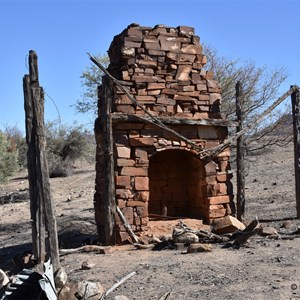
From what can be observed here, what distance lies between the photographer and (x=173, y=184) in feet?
37.3

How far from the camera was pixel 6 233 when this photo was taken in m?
13.9

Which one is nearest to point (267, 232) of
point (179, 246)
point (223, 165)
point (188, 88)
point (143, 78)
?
point (179, 246)

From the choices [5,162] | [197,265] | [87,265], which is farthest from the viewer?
[5,162]

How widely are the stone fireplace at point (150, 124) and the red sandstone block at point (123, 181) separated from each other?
0.06 feet

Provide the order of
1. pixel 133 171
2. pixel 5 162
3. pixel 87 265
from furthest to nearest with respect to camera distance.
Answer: pixel 5 162
pixel 133 171
pixel 87 265

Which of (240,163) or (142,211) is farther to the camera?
(240,163)

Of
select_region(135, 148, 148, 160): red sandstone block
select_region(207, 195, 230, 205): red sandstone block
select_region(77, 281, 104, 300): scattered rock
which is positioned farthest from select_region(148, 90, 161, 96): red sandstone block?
select_region(77, 281, 104, 300): scattered rock

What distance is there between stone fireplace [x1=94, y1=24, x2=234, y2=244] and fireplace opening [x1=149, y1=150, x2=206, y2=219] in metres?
0.25

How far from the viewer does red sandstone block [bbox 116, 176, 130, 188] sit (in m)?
9.42

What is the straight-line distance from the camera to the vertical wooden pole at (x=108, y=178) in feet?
30.0

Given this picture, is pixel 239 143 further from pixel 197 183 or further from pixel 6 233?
pixel 6 233

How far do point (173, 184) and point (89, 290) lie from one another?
5376 millimetres

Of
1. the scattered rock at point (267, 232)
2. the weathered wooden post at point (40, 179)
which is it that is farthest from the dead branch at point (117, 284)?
the scattered rock at point (267, 232)

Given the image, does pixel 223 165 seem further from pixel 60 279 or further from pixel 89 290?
pixel 89 290
